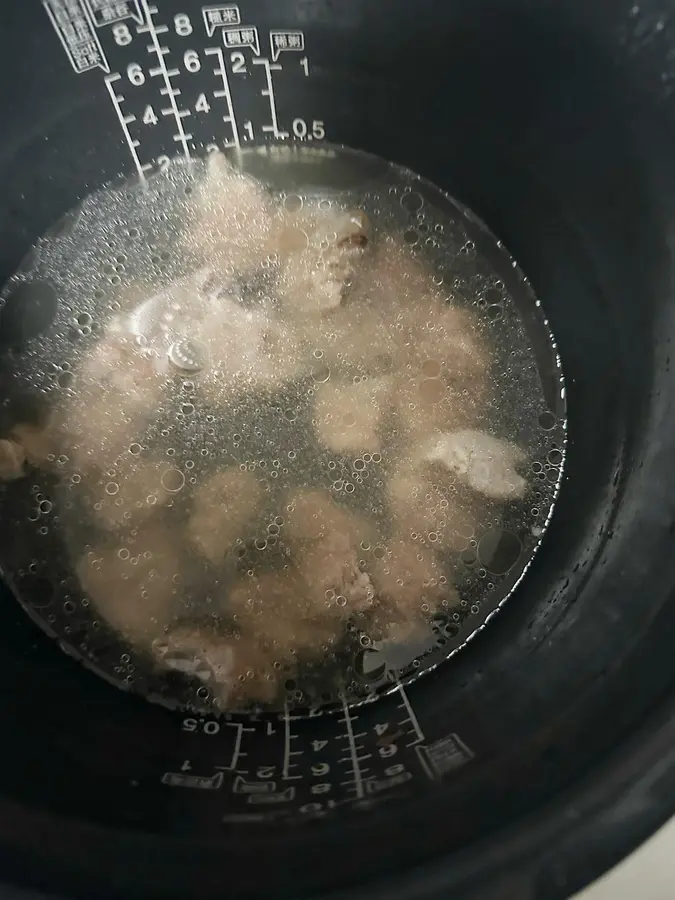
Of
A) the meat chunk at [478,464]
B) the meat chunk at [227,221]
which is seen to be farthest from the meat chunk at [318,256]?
the meat chunk at [478,464]

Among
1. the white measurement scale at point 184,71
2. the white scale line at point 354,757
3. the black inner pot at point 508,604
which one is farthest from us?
the white measurement scale at point 184,71

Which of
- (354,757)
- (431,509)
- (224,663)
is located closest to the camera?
(354,757)

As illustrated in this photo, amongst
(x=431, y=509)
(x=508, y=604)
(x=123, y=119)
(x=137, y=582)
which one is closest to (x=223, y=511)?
(x=137, y=582)

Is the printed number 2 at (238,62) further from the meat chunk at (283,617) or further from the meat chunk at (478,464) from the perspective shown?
the meat chunk at (283,617)

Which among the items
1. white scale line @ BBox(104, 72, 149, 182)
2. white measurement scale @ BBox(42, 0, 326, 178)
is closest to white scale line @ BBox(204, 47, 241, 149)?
white measurement scale @ BBox(42, 0, 326, 178)

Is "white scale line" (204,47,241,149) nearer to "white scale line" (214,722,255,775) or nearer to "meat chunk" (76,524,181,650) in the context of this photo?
"meat chunk" (76,524,181,650)

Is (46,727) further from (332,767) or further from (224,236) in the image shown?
(224,236)

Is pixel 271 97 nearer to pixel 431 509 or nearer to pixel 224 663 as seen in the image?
pixel 431 509
